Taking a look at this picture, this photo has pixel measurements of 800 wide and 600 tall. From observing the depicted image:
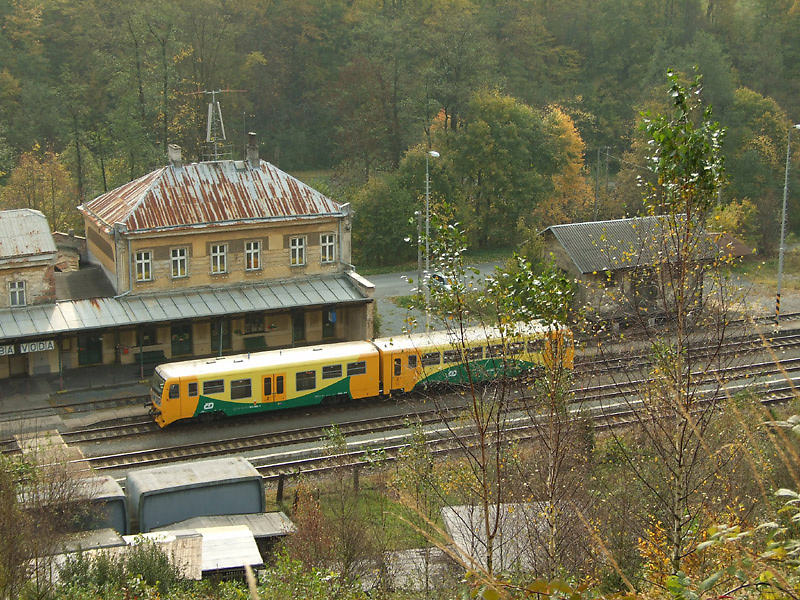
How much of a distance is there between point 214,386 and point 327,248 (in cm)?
1007

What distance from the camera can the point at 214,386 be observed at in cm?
2964

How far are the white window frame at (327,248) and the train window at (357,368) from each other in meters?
7.88

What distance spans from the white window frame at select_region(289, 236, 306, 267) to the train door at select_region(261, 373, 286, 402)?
821cm

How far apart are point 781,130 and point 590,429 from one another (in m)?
43.3

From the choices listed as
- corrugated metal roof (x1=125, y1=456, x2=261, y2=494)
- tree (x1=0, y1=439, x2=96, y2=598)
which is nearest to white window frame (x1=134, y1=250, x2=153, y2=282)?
tree (x1=0, y1=439, x2=96, y2=598)

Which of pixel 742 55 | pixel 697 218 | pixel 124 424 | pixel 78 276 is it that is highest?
pixel 742 55

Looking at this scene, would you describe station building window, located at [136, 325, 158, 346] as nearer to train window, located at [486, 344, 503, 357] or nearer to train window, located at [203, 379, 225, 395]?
train window, located at [203, 379, 225, 395]

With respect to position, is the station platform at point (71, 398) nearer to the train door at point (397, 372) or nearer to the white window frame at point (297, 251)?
the white window frame at point (297, 251)

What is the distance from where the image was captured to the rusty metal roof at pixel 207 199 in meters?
35.4

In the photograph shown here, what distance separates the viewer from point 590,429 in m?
25.7

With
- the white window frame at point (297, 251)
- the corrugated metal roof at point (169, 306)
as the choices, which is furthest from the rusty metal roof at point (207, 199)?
the corrugated metal roof at point (169, 306)

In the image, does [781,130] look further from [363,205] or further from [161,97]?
[161,97]

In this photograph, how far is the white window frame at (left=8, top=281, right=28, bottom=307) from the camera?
32.5 metres

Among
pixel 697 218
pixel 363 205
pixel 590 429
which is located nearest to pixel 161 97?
pixel 363 205
